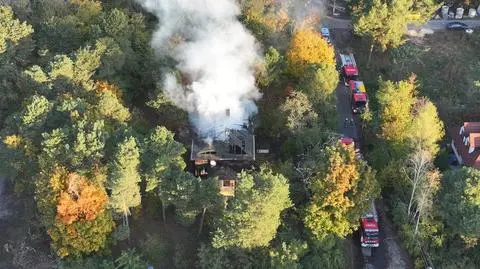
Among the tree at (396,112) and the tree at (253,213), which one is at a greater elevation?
the tree at (396,112)

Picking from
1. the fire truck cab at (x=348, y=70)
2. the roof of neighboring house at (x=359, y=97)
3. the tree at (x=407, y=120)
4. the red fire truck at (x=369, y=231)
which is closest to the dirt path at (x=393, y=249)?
the red fire truck at (x=369, y=231)

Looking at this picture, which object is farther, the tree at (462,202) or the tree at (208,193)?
the tree at (462,202)

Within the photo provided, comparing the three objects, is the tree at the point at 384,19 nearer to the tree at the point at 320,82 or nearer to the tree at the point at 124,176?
the tree at the point at 320,82

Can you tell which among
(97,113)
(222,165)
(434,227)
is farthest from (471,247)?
(97,113)

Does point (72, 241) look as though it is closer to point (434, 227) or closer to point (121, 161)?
point (121, 161)

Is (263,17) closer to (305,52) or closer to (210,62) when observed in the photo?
(305,52)

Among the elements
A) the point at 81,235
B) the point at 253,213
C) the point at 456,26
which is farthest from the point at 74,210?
the point at 456,26

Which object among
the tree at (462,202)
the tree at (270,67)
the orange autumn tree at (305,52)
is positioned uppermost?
the orange autumn tree at (305,52)

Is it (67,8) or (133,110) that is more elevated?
(67,8)
